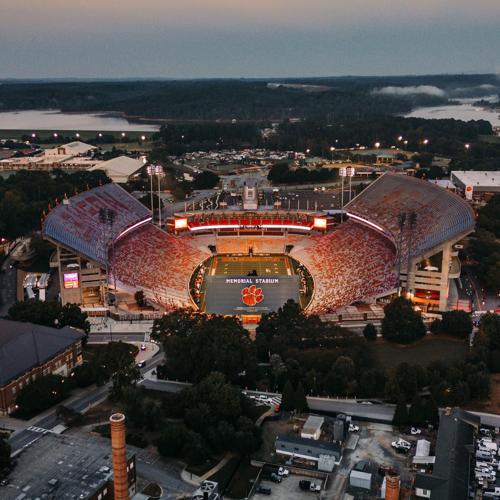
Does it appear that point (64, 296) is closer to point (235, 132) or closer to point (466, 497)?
point (466, 497)

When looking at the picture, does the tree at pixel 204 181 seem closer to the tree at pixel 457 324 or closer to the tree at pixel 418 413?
the tree at pixel 457 324

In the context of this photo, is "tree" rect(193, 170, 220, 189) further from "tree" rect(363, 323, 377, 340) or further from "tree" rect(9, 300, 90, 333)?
"tree" rect(363, 323, 377, 340)

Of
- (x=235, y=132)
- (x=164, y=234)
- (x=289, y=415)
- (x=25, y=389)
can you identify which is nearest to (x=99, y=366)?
(x=25, y=389)

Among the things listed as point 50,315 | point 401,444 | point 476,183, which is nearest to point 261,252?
point 50,315

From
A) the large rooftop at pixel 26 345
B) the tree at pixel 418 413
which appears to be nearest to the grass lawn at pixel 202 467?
the tree at pixel 418 413

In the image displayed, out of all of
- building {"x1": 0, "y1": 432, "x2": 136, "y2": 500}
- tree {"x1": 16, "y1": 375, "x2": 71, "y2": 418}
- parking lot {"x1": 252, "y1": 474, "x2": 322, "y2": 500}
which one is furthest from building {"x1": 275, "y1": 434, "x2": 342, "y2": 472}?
tree {"x1": 16, "y1": 375, "x2": 71, "y2": 418}

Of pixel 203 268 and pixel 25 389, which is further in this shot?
pixel 203 268
